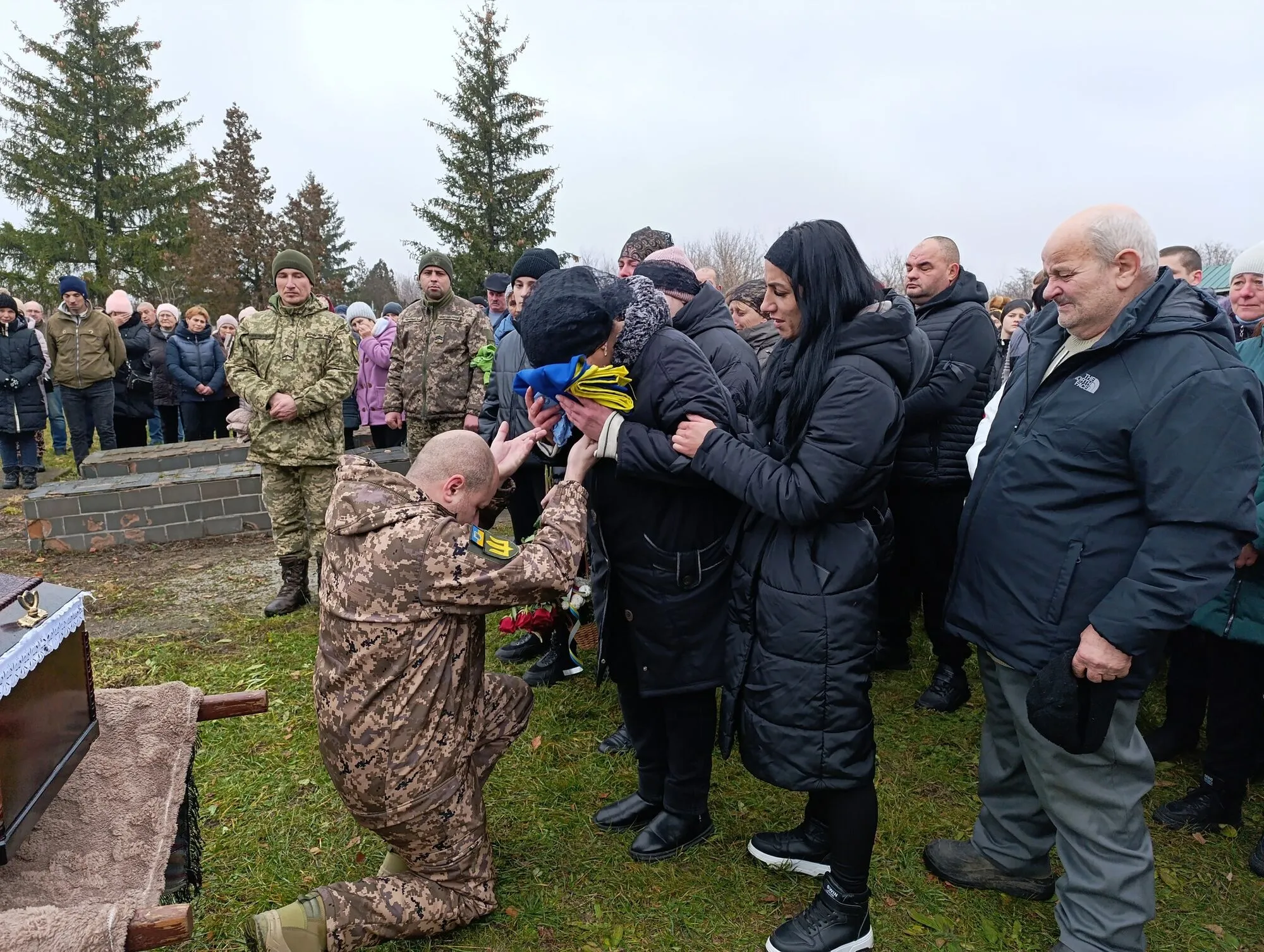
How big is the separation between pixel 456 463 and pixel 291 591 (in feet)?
12.9

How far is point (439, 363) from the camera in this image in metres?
6.18

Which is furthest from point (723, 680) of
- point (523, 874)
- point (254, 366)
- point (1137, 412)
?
point (254, 366)

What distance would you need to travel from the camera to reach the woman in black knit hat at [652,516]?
2529mm

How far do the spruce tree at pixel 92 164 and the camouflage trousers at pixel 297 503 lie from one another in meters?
22.2

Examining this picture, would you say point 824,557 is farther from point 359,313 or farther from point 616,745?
point 359,313

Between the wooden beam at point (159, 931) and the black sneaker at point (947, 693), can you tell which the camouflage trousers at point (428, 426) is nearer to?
the black sneaker at point (947, 693)

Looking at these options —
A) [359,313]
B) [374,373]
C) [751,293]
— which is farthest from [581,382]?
[359,313]

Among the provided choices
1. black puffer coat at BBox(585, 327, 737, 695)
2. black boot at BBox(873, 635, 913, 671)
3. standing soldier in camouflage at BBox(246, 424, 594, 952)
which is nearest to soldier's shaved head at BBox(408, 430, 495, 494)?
standing soldier in camouflage at BBox(246, 424, 594, 952)

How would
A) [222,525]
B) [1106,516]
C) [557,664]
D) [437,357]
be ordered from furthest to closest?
[222,525] → [437,357] → [557,664] → [1106,516]

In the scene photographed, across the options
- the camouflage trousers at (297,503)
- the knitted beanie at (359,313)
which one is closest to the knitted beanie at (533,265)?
the camouflage trousers at (297,503)

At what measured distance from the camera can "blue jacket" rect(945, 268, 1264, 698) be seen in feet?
6.64

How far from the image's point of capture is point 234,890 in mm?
2928

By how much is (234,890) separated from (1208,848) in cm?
368

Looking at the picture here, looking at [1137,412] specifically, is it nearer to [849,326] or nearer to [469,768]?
[849,326]
